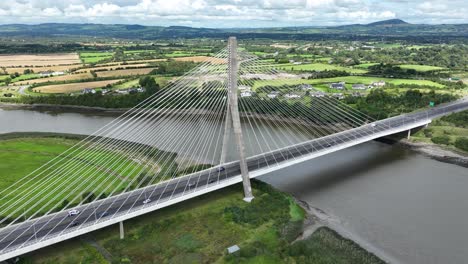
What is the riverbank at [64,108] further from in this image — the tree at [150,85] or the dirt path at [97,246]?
the dirt path at [97,246]

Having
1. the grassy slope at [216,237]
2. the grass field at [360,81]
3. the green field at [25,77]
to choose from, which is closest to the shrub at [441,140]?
the grassy slope at [216,237]

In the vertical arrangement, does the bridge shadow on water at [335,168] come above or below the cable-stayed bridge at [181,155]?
below

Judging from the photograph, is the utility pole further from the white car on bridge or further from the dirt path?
the white car on bridge

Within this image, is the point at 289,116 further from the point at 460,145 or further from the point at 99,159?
the point at 99,159

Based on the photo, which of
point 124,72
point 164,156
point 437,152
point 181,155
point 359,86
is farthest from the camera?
point 124,72

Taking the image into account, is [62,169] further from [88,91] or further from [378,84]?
[378,84]

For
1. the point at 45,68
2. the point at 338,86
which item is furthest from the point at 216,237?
the point at 45,68
